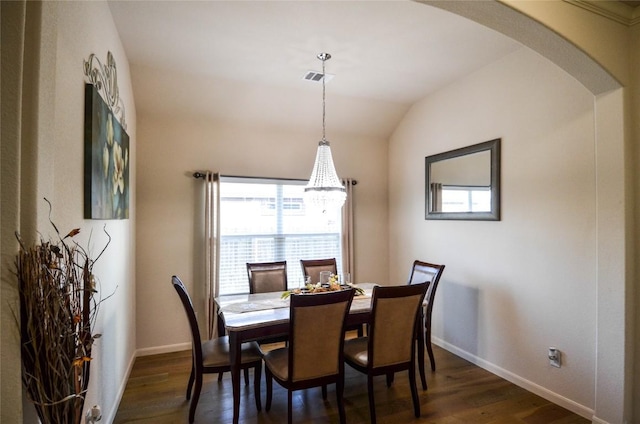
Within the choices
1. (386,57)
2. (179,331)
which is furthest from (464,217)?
(179,331)

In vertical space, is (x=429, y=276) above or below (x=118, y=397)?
above

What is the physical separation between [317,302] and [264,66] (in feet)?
7.82

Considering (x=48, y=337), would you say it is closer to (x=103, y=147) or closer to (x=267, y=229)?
(x=103, y=147)

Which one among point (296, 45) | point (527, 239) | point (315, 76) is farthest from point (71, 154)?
point (527, 239)

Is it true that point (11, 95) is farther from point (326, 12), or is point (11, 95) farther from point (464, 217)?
point (464, 217)

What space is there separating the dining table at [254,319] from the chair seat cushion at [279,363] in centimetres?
15

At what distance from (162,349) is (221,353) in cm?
158

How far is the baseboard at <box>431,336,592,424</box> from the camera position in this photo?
8.20ft

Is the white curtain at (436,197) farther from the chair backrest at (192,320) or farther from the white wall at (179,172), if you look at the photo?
the chair backrest at (192,320)

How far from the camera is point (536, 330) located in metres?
2.81

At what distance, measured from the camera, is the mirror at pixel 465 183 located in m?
3.21

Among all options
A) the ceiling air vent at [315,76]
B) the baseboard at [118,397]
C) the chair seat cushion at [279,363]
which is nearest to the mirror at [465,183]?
the ceiling air vent at [315,76]

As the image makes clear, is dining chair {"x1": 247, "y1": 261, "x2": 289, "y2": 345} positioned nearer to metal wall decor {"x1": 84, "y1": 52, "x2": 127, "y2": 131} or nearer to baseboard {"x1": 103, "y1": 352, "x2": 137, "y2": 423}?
baseboard {"x1": 103, "y1": 352, "x2": 137, "y2": 423}

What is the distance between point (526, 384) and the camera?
288 centimetres
